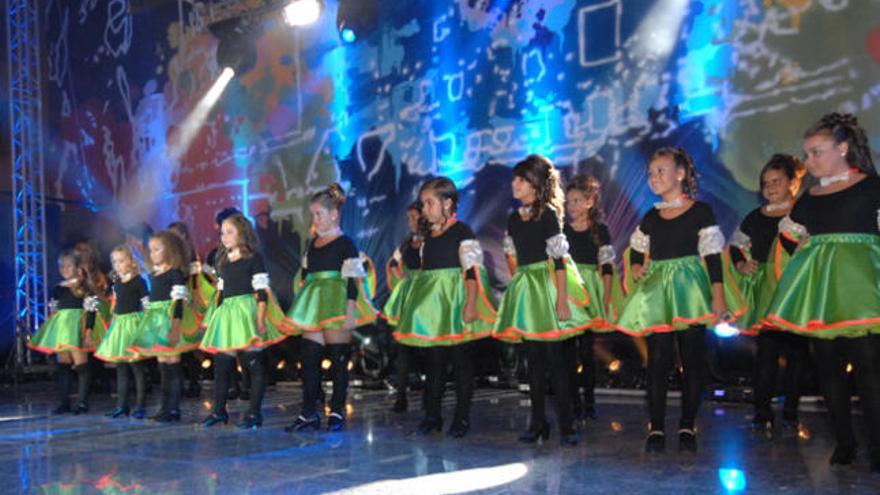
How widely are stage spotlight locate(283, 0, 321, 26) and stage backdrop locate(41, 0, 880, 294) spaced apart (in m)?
0.11

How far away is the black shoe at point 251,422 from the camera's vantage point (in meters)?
5.03

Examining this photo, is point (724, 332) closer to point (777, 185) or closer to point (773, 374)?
point (773, 374)

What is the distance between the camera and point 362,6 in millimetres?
8250

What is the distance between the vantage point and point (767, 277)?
437cm

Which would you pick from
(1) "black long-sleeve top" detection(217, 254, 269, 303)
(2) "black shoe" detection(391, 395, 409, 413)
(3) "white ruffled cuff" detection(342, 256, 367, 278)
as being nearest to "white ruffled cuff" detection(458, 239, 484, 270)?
(3) "white ruffled cuff" detection(342, 256, 367, 278)

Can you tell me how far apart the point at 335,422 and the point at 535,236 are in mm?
1683

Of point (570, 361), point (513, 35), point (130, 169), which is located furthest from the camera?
point (130, 169)

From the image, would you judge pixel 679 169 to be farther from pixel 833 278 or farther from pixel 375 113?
pixel 375 113

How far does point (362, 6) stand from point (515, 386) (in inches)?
159

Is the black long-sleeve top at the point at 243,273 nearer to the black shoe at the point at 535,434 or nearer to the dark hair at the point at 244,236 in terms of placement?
the dark hair at the point at 244,236

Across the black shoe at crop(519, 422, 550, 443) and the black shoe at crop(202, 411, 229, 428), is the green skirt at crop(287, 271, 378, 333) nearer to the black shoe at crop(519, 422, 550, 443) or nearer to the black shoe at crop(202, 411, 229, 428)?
the black shoe at crop(202, 411, 229, 428)

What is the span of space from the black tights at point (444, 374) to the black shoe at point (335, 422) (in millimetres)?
555

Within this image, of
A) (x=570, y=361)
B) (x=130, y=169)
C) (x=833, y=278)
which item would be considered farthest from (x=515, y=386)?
(x=130, y=169)

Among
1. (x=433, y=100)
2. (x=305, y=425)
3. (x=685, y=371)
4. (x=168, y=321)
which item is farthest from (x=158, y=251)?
(x=685, y=371)
